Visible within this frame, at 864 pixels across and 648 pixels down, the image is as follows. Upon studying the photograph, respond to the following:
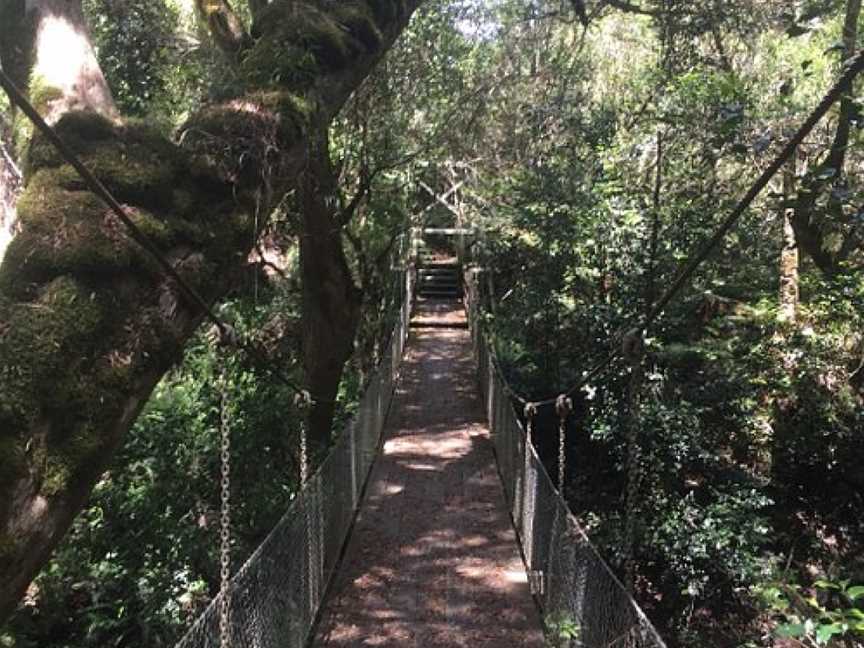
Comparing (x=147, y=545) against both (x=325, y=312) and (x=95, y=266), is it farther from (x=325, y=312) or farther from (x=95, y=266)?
(x=95, y=266)

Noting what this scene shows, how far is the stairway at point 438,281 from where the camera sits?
18.9 meters

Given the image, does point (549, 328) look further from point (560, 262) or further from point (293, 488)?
point (293, 488)

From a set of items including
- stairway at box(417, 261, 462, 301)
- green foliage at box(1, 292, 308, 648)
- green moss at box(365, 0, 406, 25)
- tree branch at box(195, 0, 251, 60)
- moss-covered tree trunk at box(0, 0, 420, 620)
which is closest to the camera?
moss-covered tree trunk at box(0, 0, 420, 620)

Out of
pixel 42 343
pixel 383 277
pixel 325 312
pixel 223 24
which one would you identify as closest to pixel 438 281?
pixel 383 277

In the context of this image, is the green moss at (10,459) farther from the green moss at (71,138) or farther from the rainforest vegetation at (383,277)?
the green moss at (71,138)

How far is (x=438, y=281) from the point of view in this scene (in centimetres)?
1916

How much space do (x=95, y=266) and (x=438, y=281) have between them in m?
17.5

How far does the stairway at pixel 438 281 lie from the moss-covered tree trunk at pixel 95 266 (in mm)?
16170

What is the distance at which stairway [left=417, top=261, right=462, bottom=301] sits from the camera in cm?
1894

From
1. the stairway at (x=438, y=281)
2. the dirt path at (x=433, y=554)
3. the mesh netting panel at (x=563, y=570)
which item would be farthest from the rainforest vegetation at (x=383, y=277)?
the stairway at (x=438, y=281)

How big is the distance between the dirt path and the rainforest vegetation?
0.76 meters

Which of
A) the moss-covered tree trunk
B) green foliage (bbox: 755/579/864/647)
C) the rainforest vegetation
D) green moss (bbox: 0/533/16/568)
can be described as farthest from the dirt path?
green moss (bbox: 0/533/16/568)

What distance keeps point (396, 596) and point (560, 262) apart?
13.0ft

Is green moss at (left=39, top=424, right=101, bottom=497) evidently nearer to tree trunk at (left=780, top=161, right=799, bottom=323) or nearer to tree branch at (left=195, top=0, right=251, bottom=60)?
tree branch at (left=195, top=0, right=251, bottom=60)
